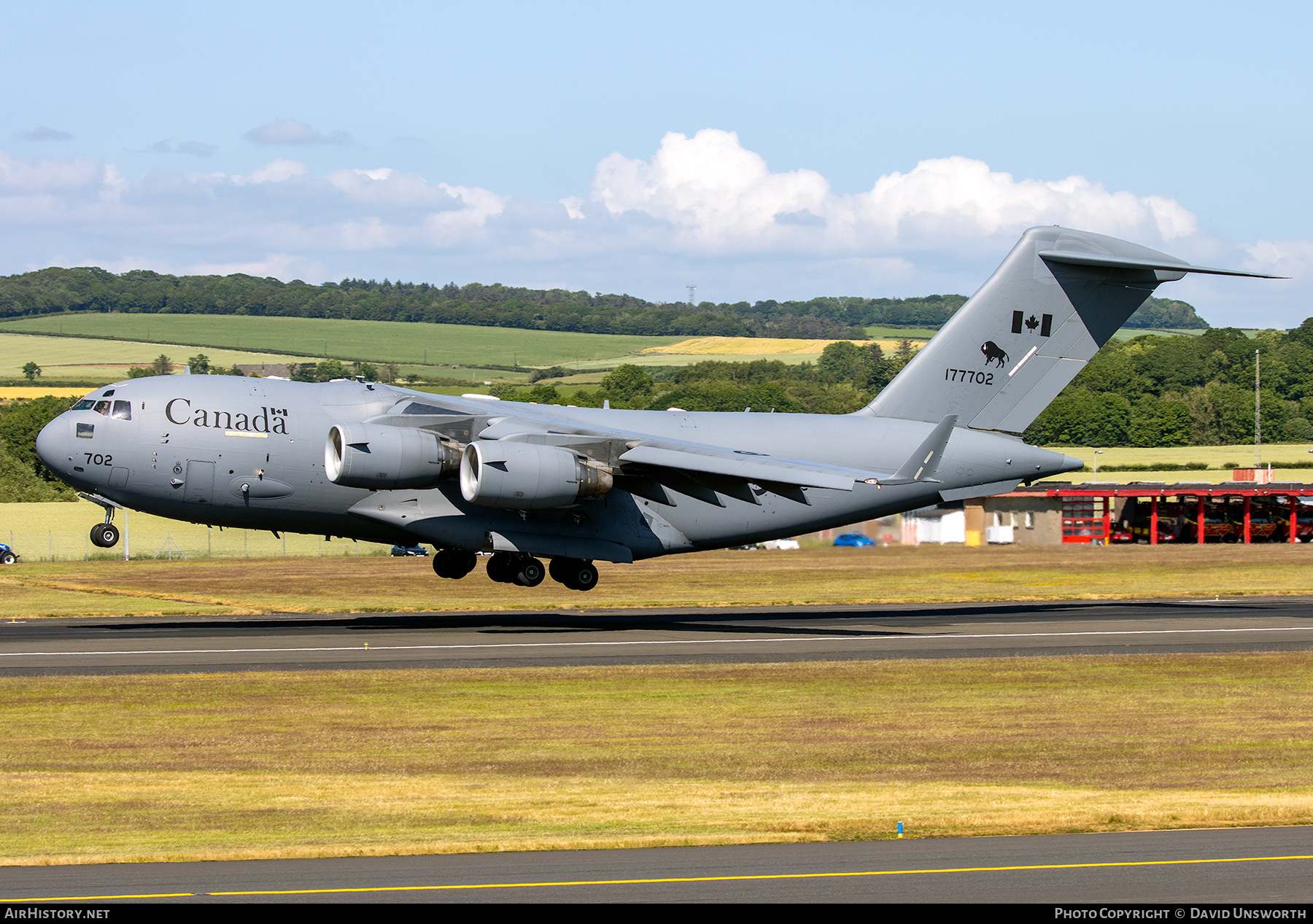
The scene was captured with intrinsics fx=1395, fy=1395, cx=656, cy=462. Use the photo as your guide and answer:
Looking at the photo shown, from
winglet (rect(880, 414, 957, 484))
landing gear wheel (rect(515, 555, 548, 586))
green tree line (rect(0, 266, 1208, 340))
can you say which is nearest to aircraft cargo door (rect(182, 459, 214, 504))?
landing gear wheel (rect(515, 555, 548, 586))

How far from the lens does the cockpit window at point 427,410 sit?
90.3 ft

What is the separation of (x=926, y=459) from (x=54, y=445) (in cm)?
1601

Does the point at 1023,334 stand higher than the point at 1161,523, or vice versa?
the point at 1023,334

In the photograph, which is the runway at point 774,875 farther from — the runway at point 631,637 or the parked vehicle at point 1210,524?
the parked vehicle at point 1210,524

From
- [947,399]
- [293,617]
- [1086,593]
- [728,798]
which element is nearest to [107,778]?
[728,798]

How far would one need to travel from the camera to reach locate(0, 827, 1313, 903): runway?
9.34m

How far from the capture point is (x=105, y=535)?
2598cm

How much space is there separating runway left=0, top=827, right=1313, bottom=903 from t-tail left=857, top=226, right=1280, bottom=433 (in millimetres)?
21112

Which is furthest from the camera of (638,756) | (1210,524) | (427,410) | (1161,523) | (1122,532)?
(1161,523)

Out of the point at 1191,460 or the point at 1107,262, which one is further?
the point at 1191,460

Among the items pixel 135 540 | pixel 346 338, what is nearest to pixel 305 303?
pixel 346 338

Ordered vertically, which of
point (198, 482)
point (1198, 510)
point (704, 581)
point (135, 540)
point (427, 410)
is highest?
point (427, 410)

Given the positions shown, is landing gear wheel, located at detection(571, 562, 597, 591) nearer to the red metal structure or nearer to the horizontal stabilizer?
the horizontal stabilizer

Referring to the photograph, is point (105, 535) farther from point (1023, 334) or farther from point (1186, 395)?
point (1186, 395)
